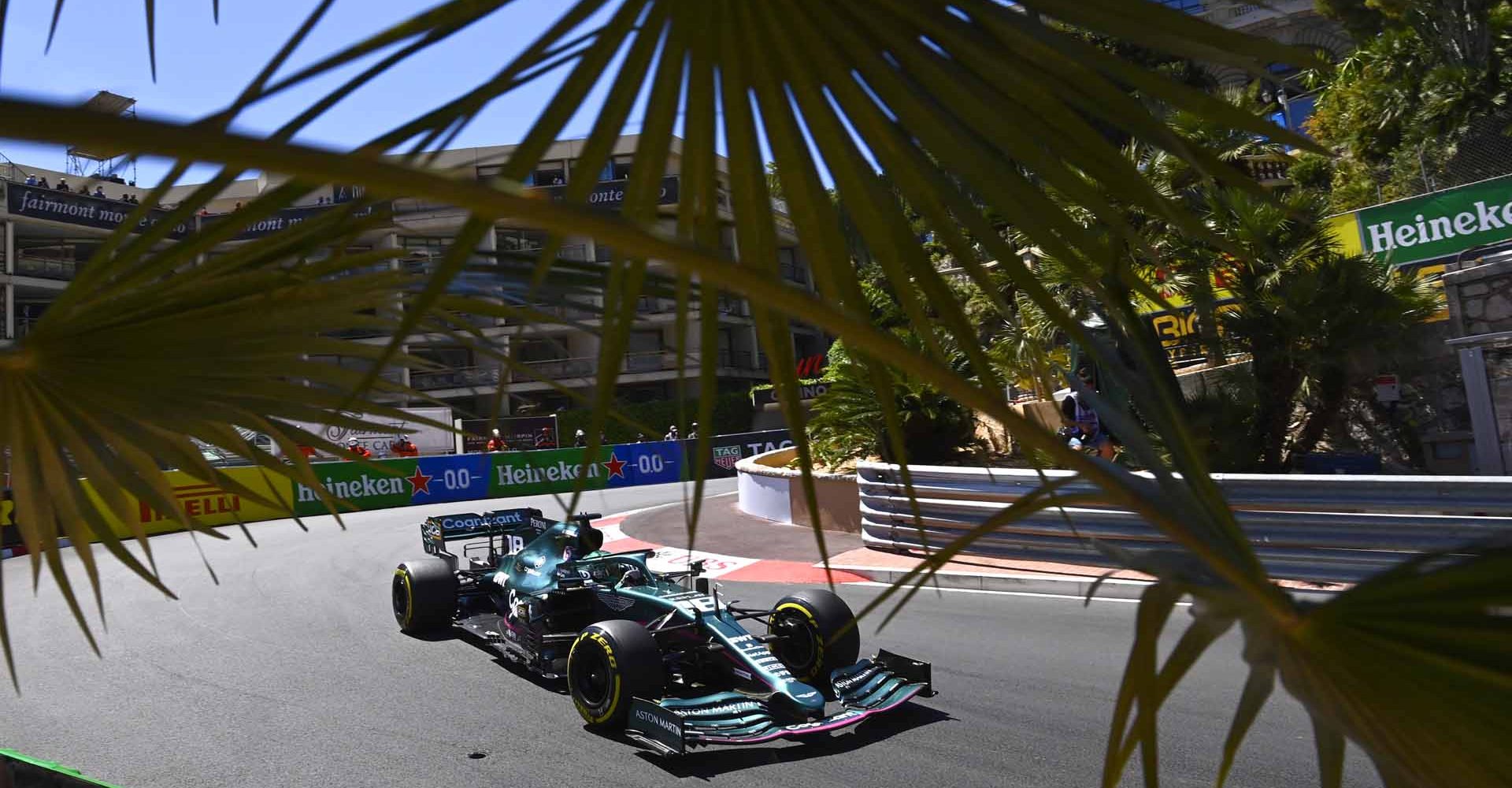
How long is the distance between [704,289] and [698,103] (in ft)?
0.71

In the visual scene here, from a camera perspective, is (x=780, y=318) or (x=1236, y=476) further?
(x=1236, y=476)

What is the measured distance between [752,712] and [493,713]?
2026mm

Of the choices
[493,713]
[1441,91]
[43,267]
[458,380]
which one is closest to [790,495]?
[493,713]

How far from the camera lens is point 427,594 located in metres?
9.03

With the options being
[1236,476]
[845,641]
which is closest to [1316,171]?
[1236,476]

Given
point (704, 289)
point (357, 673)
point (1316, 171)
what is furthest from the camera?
point (1316, 171)

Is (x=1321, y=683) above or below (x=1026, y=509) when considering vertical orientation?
below

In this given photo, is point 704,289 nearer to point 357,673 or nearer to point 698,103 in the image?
point 698,103

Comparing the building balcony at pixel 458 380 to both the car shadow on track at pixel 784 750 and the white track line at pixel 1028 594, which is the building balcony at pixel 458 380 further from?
the car shadow on track at pixel 784 750

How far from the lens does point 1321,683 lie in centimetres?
93

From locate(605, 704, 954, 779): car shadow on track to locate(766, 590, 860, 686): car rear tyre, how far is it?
0.55 m

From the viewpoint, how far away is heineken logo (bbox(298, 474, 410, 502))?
71.8 feet

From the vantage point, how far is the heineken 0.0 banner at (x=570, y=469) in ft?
77.0

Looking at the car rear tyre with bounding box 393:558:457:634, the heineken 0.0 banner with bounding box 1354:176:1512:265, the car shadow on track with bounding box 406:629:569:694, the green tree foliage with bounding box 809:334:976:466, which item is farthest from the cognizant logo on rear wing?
the heineken 0.0 banner with bounding box 1354:176:1512:265
